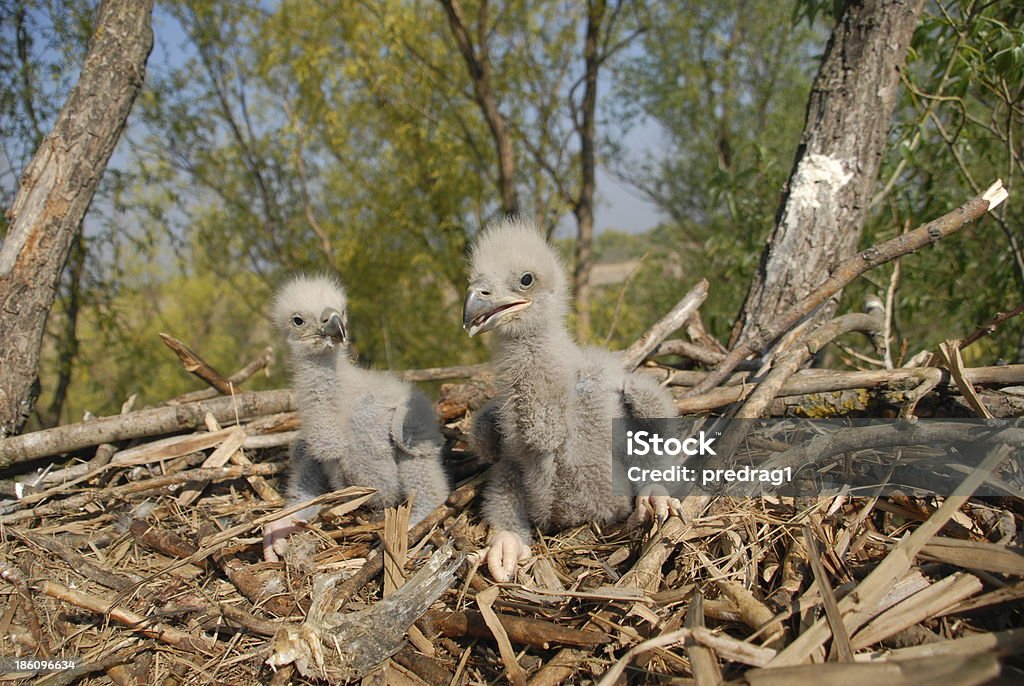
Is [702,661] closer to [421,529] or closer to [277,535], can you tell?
[421,529]

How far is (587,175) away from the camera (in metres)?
7.80

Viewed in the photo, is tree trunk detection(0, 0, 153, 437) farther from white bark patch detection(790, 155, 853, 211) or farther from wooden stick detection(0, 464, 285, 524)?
white bark patch detection(790, 155, 853, 211)

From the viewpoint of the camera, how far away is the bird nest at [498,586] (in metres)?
1.41

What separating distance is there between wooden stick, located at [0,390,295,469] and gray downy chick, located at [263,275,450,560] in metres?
0.50

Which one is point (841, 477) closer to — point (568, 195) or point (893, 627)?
point (893, 627)

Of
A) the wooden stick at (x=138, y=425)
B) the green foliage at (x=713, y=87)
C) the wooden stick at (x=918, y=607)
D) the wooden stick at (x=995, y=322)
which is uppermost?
the green foliage at (x=713, y=87)

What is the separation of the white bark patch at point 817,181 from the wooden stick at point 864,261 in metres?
0.48

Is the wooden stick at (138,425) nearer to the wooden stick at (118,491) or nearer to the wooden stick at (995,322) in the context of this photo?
the wooden stick at (118,491)

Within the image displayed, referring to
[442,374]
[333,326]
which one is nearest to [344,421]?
[333,326]

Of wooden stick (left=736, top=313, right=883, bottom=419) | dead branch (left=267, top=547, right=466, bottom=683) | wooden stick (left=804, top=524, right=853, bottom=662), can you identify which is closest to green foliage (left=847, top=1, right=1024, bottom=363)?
wooden stick (left=736, top=313, right=883, bottom=419)

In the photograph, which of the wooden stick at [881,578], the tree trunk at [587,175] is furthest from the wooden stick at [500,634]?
Answer: the tree trunk at [587,175]

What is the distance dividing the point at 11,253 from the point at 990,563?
3423 millimetres

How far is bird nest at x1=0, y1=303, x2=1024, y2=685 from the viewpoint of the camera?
4.62 ft

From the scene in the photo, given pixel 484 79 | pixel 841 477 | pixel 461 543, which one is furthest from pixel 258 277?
pixel 841 477
